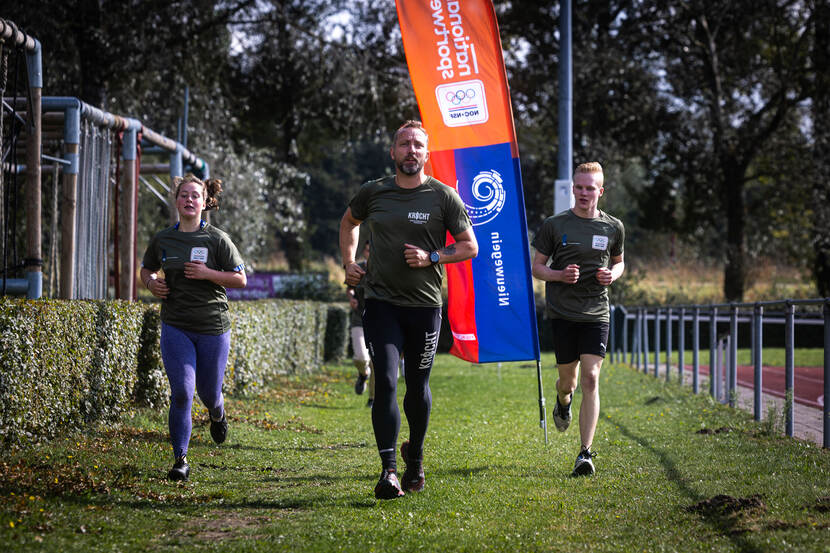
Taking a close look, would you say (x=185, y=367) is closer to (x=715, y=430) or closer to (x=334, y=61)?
(x=715, y=430)

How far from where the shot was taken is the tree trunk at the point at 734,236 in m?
30.5

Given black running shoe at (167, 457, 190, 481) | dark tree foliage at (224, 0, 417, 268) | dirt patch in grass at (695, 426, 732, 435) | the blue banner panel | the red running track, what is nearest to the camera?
black running shoe at (167, 457, 190, 481)

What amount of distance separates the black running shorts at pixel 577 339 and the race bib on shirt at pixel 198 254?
2389 mm

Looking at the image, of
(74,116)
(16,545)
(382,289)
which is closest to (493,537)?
(382,289)

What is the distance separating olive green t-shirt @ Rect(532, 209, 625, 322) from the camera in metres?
6.54

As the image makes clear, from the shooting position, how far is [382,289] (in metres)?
5.52

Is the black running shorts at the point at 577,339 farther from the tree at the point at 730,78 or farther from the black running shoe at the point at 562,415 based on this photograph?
the tree at the point at 730,78

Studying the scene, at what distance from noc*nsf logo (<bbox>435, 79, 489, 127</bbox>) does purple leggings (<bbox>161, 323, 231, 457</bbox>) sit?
2.88m

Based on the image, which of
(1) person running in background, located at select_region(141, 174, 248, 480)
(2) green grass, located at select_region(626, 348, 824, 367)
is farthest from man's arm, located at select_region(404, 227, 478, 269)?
(2) green grass, located at select_region(626, 348, 824, 367)

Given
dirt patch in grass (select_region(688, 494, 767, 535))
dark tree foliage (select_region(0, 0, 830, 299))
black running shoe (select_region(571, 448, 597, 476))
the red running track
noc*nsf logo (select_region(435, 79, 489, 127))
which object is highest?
dark tree foliage (select_region(0, 0, 830, 299))

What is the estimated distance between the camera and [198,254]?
6.17 meters

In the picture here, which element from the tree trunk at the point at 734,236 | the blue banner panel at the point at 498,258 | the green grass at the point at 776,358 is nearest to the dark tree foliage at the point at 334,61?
the green grass at the point at 776,358

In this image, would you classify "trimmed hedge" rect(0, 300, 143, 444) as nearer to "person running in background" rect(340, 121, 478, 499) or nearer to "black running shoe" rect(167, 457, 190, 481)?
"black running shoe" rect(167, 457, 190, 481)

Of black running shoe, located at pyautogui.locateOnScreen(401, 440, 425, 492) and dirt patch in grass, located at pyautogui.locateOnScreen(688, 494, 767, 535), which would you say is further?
black running shoe, located at pyautogui.locateOnScreen(401, 440, 425, 492)
